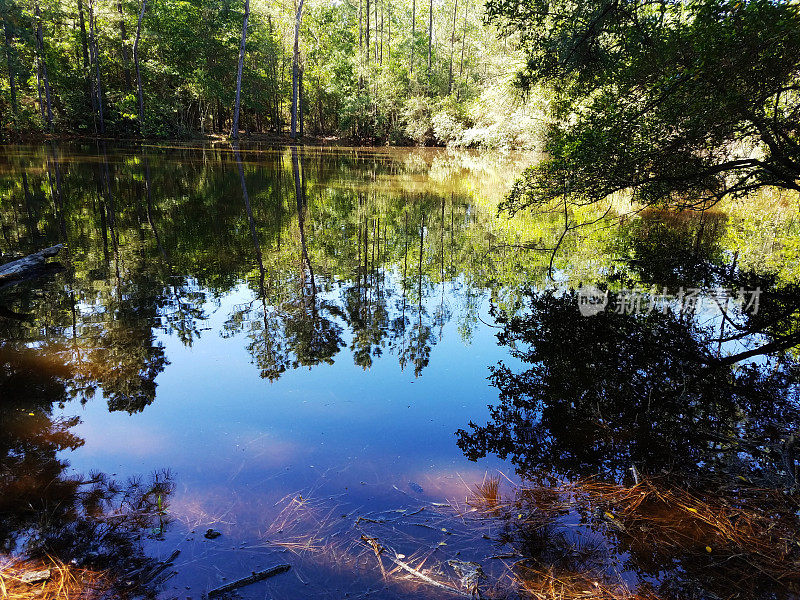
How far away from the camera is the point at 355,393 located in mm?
5027

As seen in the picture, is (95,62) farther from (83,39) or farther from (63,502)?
(63,502)

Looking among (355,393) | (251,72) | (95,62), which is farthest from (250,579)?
(251,72)

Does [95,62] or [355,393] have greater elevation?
[95,62]

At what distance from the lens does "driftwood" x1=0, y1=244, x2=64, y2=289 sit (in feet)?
23.0

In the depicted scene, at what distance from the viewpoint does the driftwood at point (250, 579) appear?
8.96 feet

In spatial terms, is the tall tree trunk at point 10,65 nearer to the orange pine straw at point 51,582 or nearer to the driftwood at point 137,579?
the orange pine straw at point 51,582

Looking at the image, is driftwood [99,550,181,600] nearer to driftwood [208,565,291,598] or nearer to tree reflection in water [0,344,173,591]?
tree reflection in water [0,344,173,591]

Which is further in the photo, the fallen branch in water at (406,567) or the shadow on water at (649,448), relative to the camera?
the shadow on water at (649,448)

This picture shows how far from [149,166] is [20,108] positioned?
57.5 ft

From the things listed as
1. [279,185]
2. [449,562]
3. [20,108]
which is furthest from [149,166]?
[449,562]

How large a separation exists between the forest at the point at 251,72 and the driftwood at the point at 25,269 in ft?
71.3

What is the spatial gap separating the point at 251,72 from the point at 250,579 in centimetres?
4646

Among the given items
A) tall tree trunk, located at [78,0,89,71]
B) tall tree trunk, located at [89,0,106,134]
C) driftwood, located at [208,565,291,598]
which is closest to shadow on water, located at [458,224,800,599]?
driftwood, located at [208,565,291,598]

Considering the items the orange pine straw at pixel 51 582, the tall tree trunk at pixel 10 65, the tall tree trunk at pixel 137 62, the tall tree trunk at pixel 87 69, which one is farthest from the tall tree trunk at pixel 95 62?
the orange pine straw at pixel 51 582
